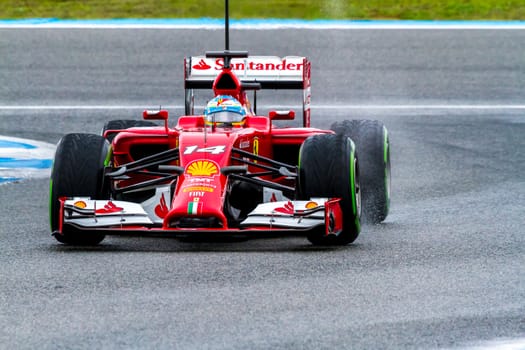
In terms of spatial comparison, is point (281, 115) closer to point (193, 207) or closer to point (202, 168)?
point (202, 168)

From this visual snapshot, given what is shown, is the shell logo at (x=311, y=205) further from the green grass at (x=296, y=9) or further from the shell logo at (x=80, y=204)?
the green grass at (x=296, y=9)

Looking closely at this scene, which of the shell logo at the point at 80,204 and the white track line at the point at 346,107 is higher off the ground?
the white track line at the point at 346,107

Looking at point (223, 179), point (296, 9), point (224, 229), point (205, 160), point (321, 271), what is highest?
point (296, 9)

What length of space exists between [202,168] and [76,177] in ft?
2.65

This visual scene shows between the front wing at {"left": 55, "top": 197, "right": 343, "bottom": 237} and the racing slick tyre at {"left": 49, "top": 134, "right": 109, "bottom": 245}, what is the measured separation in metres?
0.11

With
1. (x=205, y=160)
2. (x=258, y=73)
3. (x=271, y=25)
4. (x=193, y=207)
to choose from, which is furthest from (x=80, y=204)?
(x=271, y=25)

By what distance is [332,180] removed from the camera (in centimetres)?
862

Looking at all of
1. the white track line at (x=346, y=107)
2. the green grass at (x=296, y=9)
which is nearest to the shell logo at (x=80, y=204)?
the white track line at (x=346, y=107)

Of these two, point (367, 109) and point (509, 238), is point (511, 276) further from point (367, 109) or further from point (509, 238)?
point (367, 109)

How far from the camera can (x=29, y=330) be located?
646 cm

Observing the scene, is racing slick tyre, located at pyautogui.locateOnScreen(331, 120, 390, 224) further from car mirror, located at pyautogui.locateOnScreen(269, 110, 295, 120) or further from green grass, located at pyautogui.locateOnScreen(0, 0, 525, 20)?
green grass, located at pyautogui.locateOnScreen(0, 0, 525, 20)

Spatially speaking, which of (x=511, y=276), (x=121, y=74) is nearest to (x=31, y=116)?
(x=121, y=74)

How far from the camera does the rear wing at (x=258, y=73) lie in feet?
36.2

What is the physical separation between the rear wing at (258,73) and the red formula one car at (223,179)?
0.69 m
